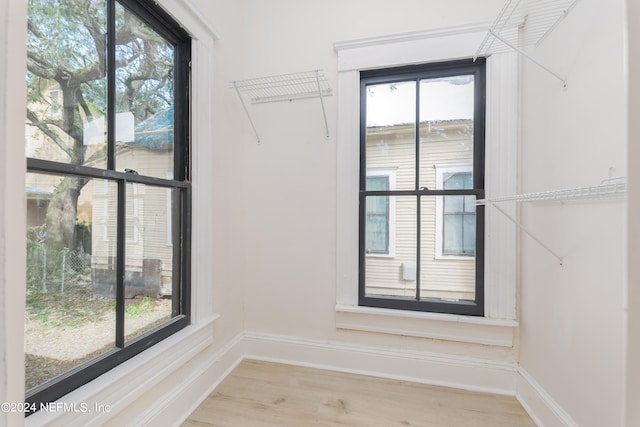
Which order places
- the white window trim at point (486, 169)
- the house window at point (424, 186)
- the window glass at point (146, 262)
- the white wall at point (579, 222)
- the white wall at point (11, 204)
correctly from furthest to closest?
the house window at point (424, 186), the white window trim at point (486, 169), the window glass at point (146, 262), the white wall at point (579, 222), the white wall at point (11, 204)

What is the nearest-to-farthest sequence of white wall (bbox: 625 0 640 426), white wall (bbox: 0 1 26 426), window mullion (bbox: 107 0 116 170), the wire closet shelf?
white wall (bbox: 625 0 640 426)
white wall (bbox: 0 1 26 426)
the wire closet shelf
window mullion (bbox: 107 0 116 170)

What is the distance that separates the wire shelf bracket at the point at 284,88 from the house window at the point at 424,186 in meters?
0.28

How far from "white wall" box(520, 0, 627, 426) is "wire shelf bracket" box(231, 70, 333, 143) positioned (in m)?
1.20

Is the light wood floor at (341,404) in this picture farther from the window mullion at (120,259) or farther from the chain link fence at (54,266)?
the chain link fence at (54,266)

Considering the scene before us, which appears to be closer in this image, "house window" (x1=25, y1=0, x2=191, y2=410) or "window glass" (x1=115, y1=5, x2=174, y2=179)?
"house window" (x1=25, y1=0, x2=191, y2=410)

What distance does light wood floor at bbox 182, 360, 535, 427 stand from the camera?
142 cm

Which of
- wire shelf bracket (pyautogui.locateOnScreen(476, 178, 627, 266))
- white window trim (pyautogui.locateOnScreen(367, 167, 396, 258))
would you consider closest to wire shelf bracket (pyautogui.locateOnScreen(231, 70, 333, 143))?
white window trim (pyautogui.locateOnScreen(367, 167, 396, 258))

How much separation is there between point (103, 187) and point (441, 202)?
181cm

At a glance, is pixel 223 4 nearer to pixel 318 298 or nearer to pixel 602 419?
pixel 318 298

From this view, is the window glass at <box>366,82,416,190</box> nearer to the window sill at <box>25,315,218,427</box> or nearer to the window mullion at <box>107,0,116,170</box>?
the window mullion at <box>107,0,116,170</box>

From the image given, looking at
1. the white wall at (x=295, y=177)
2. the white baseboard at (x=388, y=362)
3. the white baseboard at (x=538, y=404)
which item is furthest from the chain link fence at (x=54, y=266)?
the white baseboard at (x=538, y=404)

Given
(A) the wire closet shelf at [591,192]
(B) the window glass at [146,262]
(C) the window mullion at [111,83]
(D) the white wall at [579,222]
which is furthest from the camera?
(B) the window glass at [146,262]

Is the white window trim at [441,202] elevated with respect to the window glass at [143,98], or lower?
lower

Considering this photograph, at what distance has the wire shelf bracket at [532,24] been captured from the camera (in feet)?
4.30
